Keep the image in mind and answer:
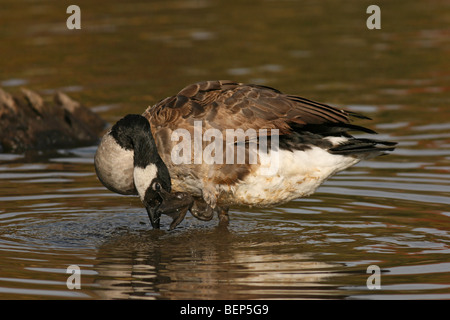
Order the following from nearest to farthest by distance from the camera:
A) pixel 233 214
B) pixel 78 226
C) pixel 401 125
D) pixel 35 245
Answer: pixel 35 245 < pixel 78 226 < pixel 233 214 < pixel 401 125

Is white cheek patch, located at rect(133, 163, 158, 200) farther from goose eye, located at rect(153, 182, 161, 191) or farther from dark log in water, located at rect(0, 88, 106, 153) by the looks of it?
dark log in water, located at rect(0, 88, 106, 153)

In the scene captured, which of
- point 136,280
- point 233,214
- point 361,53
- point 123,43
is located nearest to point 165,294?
point 136,280

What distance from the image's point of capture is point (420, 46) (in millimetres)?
19672

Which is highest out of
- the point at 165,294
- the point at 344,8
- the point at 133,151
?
the point at 344,8

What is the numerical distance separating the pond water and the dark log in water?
513mm

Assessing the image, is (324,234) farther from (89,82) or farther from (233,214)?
(89,82)

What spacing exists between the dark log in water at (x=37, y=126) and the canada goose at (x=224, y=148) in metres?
5.45

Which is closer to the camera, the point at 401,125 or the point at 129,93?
the point at 401,125

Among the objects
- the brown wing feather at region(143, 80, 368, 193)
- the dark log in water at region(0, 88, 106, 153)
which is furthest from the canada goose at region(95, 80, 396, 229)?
the dark log in water at region(0, 88, 106, 153)

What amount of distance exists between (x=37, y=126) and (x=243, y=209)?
17.1 feet

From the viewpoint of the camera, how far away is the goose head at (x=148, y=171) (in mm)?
9070

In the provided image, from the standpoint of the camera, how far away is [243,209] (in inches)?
433

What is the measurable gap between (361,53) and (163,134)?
11200 mm

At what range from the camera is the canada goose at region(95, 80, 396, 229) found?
9.08m
